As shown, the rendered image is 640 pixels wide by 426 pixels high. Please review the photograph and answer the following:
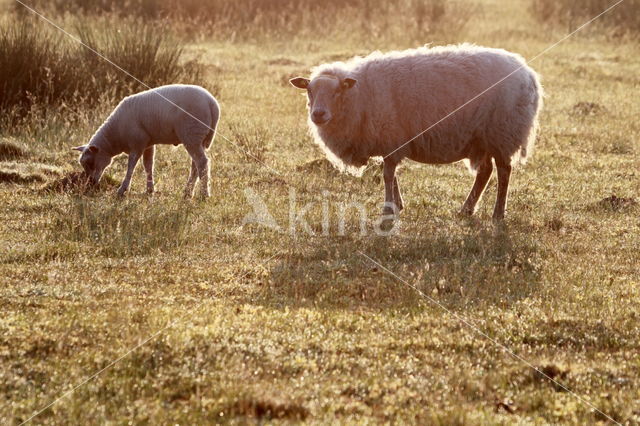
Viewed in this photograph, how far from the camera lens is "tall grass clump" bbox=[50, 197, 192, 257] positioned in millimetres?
7336

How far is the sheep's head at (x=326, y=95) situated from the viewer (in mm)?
8258

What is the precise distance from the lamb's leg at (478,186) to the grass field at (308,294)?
15 cm

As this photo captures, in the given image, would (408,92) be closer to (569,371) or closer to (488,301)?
(488,301)

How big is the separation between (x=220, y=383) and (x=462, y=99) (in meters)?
4.65

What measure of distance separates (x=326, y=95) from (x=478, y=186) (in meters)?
1.82

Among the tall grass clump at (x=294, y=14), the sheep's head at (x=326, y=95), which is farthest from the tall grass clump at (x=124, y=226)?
the tall grass clump at (x=294, y=14)

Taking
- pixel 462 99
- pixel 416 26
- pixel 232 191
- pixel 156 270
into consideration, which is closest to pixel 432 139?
pixel 462 99

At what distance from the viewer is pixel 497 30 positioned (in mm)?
22891

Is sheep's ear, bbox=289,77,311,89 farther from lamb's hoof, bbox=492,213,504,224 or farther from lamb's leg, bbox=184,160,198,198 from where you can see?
lamb's hoof, bbox=492,213,504,224

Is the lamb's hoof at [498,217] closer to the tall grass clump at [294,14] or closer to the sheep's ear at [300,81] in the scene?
the sheep's ear at [300,81]

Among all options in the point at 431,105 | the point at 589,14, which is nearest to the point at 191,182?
the point at 431,105

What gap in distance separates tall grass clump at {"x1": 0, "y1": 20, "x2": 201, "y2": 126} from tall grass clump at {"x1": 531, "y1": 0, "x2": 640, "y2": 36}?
42.5ft

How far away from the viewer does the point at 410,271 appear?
6.79m

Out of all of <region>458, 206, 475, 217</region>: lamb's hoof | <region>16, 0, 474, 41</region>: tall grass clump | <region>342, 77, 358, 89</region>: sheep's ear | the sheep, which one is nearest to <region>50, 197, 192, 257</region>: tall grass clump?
the sheep
